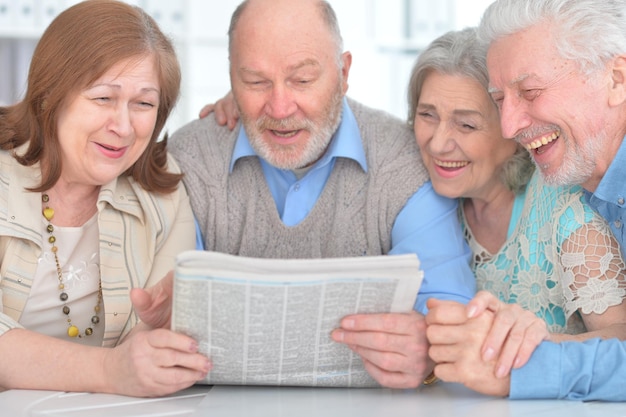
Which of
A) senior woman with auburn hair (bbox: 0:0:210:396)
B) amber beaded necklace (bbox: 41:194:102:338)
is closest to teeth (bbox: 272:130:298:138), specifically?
senior woman with auburn hair (bbox: 0:0:210:396)

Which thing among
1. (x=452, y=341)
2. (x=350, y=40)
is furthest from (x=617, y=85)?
(x=350, y=40)

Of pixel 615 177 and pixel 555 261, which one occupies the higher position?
pixel 615 177

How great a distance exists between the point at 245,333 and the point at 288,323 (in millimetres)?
75

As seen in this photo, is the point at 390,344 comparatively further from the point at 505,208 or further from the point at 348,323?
the point at 505,208

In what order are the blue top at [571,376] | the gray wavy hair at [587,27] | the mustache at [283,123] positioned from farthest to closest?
the mustache at [283,123] < the gray wavy hair at [587,27] < the blue top at [571,376]

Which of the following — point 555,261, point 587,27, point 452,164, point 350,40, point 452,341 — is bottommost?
point 452,341

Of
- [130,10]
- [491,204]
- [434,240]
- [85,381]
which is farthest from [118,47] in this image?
[491,204]

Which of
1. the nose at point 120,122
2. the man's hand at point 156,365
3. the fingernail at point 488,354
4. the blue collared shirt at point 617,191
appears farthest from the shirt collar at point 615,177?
the nose at point 120,122

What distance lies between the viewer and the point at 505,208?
2104 mm

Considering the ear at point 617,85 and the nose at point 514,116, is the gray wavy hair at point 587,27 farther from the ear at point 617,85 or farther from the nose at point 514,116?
the nose at point 514,116

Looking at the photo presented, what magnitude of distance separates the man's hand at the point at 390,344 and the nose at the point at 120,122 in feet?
2.24

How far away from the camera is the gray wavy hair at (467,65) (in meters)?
2.01

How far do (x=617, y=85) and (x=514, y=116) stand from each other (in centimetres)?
21

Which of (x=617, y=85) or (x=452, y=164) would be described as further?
(x=452, y=164)
